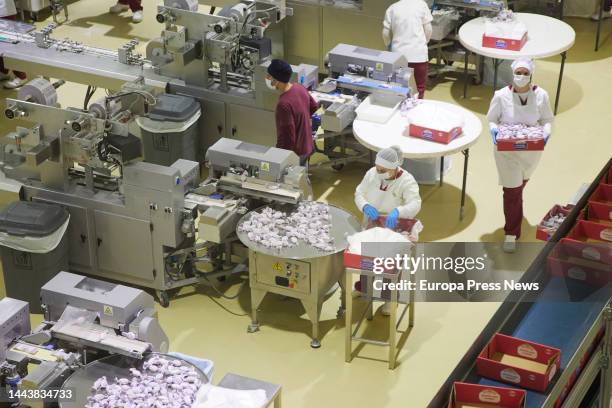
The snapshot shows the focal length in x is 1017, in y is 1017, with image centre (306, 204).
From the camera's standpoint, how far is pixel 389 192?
7.44 metres

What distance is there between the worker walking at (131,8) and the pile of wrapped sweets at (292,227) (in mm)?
6023

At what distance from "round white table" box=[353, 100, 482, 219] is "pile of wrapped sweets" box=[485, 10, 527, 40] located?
5.65 ft

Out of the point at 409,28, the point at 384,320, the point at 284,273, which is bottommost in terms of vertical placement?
the point at 384,320

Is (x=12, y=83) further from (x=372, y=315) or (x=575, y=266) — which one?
(x=575, y=266)

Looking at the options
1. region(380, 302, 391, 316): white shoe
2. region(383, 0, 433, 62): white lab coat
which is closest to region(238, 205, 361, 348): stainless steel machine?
region(380, 302, 391, 316): white shoe

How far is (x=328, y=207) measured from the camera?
7707 mm

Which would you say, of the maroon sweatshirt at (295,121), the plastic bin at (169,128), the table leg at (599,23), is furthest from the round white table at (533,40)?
the plastic bin at (169,128)

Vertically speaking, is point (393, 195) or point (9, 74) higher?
point (393, 195)

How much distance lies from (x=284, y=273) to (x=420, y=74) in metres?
3.60

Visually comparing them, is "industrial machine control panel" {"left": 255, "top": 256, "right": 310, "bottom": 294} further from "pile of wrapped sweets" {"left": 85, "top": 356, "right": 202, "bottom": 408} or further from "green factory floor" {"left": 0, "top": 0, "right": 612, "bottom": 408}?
"pile of wrapped sweets" {"left": 85, "top": 356, "right": 202, "bottom": 408}

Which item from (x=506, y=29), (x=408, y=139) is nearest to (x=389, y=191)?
(x=408, y=139)

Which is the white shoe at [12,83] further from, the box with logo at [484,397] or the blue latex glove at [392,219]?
the box with logo at [484,397]

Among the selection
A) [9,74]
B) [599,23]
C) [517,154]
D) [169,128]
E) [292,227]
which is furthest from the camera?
[599,23]

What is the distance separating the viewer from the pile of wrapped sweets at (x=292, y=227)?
24.0ft
